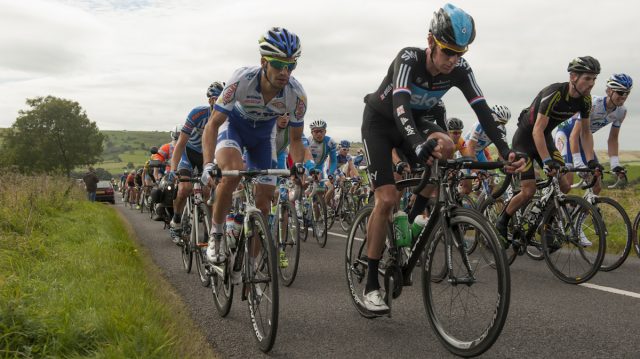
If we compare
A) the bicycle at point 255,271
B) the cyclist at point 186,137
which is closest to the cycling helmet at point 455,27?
the bicycle at point 255,271

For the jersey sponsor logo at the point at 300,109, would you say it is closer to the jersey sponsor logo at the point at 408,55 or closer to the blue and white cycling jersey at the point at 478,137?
the jersey sponsor logo at the point at 408,55

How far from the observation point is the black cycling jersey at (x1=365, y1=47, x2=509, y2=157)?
3770 mm

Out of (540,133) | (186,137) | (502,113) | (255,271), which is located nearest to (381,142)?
(255,271)

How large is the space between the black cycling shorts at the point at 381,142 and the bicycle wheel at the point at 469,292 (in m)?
0.86

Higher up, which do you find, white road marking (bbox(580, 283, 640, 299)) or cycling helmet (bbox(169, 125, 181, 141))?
cycling helmet (bbox(169, 125, 181, 141))

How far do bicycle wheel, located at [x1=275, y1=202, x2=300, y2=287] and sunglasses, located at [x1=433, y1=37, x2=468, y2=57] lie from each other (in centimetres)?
305

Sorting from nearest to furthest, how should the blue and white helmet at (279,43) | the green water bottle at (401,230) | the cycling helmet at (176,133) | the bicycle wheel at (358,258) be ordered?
1. the green water bottle at (401,230)
2. the bicycle wheel at (358,258)
3. the blue and white helmet at (279,43)
4. the cycling helmet at (176,133)

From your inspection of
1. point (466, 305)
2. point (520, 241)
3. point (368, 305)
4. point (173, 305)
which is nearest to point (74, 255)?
point (173, 305)

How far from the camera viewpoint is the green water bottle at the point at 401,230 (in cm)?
398

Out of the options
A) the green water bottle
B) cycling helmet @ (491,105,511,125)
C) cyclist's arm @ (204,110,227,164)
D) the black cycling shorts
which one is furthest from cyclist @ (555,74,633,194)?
cyclist's arm @ (204,110,227,164)

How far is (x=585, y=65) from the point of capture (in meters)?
5.95

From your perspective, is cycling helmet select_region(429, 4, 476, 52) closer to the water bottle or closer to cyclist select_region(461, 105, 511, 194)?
the water bottle

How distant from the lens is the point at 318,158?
1133 cm

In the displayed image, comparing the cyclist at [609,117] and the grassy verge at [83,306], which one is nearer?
the grassy verge at [83,306]
